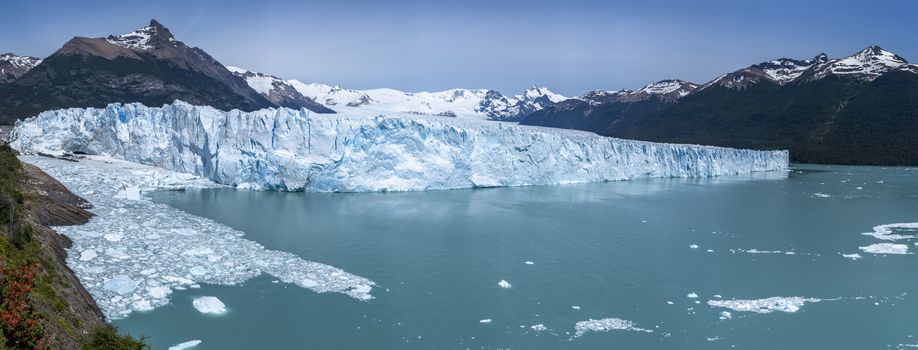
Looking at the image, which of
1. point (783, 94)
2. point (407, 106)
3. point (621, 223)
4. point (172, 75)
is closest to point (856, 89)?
point (783, 94)

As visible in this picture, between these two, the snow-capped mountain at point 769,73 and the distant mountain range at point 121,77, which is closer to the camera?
the distant mountain range at point 121,77

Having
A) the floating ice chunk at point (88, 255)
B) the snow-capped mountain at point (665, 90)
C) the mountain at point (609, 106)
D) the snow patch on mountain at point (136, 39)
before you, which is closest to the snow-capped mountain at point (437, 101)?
the mountain at point (609, 106)

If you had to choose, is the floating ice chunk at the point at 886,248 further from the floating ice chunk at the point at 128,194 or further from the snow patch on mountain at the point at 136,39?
the snow patch on mountain at the point at 136,39

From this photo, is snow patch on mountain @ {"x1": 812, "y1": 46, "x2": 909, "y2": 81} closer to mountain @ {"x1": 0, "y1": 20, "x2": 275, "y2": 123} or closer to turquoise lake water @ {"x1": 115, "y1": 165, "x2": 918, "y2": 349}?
turquoise lake water @ {"x1": 115, "y1": 165, "x2": 918, "y2": 349}

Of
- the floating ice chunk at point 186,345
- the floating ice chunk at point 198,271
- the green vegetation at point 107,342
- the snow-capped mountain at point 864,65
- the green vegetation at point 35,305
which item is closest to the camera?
the green vegetation at point 35,305

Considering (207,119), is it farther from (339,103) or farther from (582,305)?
(339,103)
